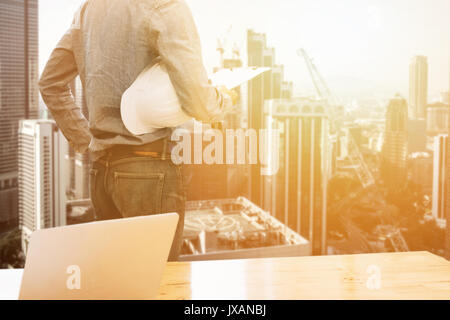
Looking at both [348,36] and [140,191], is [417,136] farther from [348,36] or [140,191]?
[140,191]

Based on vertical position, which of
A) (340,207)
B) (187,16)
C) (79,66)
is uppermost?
(187,16)

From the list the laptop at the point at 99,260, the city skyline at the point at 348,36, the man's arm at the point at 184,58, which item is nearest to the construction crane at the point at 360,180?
the city skyline at the point at 348,36

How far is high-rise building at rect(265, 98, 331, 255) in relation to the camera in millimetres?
2906

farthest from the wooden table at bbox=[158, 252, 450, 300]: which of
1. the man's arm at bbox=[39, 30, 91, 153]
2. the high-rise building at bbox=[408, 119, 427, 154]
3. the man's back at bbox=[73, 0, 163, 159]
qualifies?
the high-rise building at bbox=[408, 119, 427, 154]

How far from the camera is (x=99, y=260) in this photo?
0.71m

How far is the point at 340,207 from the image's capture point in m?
3.02

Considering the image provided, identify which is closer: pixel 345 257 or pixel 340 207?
pixel 345 257

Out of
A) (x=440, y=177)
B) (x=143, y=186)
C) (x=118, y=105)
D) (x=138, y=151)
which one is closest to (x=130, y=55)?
(x=118, y=105)

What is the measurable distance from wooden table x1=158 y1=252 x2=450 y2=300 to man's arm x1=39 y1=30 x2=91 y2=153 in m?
0.69

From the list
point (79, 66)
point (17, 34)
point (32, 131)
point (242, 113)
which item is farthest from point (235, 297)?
point (17, 34)

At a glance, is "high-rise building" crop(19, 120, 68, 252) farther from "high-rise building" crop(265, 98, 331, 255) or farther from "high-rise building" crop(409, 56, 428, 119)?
"high-rise building" crop(409, 56, 428, 119)

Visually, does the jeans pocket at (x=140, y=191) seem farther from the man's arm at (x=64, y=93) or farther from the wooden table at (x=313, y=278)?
the man's arm at (x=64, y=93)

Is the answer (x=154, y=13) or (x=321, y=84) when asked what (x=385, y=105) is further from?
(x=154, y=13)
